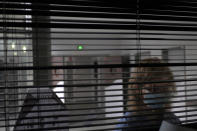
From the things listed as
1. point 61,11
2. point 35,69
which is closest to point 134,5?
point 61,11

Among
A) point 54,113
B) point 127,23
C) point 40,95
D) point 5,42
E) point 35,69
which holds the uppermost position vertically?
point 127,23

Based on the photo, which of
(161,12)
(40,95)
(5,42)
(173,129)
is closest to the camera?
(173,129)

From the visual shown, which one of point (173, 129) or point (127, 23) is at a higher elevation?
point (127, 23)

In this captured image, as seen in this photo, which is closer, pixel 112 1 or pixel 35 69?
pixel 35 69

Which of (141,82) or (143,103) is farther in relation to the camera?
(143,103)

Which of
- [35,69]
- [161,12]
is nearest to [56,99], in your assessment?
[35,69]

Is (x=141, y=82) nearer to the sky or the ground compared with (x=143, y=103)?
nearer to the sky

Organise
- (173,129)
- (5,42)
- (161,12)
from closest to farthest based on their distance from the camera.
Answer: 1. (173,129)
2. (5,42)
3. (161,12)

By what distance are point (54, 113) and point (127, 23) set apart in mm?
745

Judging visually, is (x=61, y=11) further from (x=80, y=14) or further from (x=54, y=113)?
(x=54, y=113)

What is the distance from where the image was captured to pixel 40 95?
1.06 metres

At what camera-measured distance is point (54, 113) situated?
1077 millimetres

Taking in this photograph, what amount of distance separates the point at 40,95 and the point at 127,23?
0.72 meters

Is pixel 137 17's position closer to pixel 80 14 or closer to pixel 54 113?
pixel 80 14
